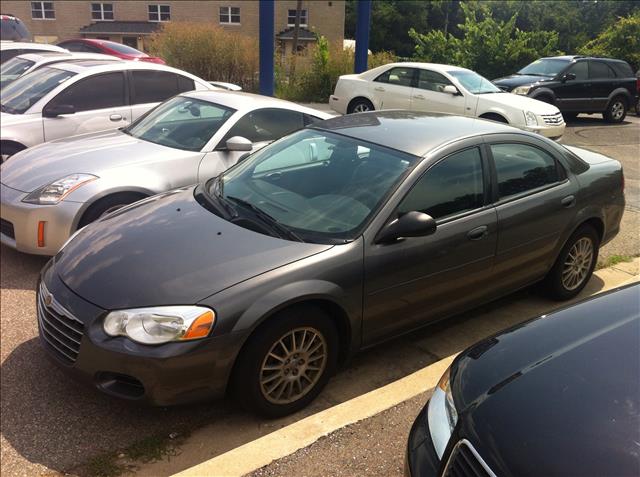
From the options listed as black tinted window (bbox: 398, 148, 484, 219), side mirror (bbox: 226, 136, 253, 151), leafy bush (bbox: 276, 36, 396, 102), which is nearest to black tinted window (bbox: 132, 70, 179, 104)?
side mirror (bbox: 226, 136, 253, 151)

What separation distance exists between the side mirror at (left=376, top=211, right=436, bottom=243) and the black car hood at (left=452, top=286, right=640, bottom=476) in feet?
3.03

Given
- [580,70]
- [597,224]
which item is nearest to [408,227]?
[597,224]

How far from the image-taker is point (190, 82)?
8102mm

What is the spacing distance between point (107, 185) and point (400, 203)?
272 cm

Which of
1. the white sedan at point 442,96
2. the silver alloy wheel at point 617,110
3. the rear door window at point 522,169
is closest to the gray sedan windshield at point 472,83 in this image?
the white sedan at point 442,96

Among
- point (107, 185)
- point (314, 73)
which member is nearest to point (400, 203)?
point (107, 185)

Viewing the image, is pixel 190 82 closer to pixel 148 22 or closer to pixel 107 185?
pixel 107 185

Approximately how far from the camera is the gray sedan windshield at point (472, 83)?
11.4 meters

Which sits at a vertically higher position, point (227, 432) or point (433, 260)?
point (433, 260)

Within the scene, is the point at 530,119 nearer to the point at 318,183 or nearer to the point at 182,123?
the point at 182,123

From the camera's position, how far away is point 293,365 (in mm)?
3178

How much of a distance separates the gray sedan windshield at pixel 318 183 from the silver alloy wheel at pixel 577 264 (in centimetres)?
182

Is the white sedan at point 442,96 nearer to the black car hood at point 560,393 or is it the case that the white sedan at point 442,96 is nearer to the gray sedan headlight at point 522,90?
the gray sedan headlight at point 522,90

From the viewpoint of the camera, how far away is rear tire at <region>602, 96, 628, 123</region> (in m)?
15.7
